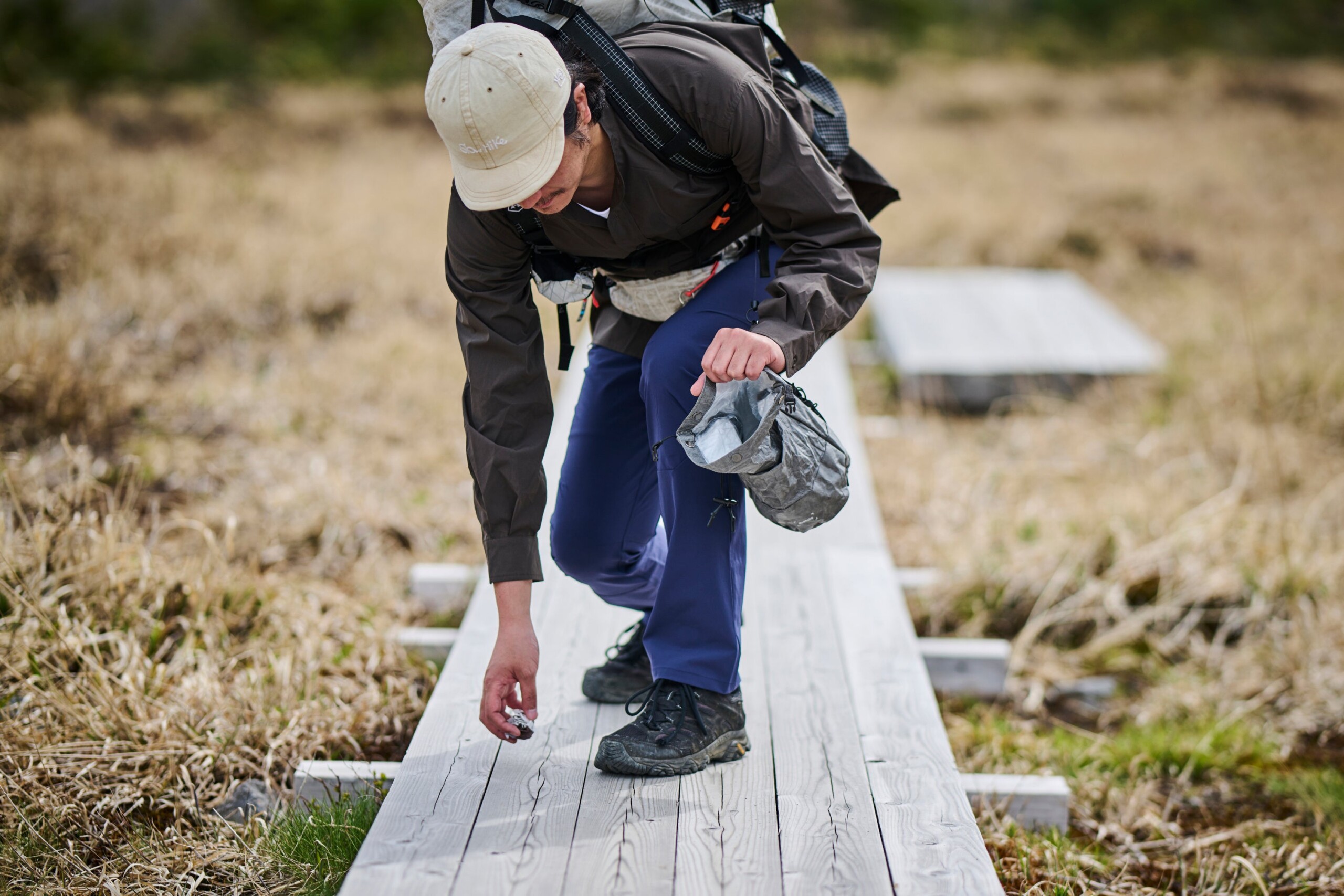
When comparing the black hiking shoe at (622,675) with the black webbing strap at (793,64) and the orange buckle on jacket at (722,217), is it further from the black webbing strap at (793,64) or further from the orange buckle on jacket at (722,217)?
the black webbing strap at (793,64)

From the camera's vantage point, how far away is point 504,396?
7.30 feet

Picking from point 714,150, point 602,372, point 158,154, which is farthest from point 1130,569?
point 158,154

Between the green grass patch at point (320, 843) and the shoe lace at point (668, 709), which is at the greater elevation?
the shoe lace at point (668, 709)

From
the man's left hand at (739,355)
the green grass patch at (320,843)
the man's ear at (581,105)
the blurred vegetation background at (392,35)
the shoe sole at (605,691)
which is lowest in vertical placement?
the blurred vegetation background at (392,35)

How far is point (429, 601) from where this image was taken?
3.76 metres

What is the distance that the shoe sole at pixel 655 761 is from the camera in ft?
7.46

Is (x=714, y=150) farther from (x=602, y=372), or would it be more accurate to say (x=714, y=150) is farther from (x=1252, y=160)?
(x=1252, y=160)

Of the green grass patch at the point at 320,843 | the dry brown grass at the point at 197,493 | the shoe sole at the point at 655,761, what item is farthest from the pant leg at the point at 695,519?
the dry brown grass at the point at 197,493

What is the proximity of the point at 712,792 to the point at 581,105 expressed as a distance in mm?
1394

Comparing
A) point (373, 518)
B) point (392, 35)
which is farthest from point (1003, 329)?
point (392, 35)

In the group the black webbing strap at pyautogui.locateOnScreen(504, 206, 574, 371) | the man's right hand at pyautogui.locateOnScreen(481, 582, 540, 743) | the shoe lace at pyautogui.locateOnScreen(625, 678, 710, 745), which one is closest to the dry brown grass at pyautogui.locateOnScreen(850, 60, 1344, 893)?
the shoe lace at pyautogui.locateOnScreen(625, 678, 710, 745)

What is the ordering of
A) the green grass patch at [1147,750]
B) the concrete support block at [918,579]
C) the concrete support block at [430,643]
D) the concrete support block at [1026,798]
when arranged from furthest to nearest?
the concrete support block at [918,579] < the concrete support block at [430,643] < the green grass patch at [1147,750] < the concrete support block at [1026,798]

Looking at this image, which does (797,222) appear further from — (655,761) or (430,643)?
(430,643)

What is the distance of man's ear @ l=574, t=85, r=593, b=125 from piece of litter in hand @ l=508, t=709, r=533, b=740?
120 centimetres
